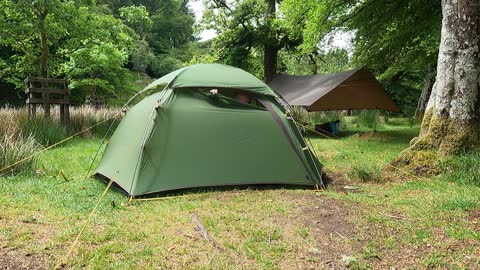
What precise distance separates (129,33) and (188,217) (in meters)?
8.93

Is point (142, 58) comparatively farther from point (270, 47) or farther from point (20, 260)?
point (20, 260)

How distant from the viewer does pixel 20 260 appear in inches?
96.8

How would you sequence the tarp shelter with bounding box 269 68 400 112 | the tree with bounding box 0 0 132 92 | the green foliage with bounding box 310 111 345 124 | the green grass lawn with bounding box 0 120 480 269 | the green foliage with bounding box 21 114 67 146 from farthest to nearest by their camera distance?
the green foliage with bounding box 310 111 345 124 → the tarp shelter with bounding box 269 68 400 112 → the tree with bounding box 0 0 132 92 → the green foliage with bounding box 21 114 67 146 → the green grass lawn with bounding box 0 120 480 269

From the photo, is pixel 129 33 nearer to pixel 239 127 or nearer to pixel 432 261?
pixel 239 127

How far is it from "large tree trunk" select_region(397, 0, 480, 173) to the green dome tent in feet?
5.32

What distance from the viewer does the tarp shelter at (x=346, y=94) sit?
9.52 meters

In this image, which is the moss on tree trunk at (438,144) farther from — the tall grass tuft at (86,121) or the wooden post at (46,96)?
the wooden post at (46,96)

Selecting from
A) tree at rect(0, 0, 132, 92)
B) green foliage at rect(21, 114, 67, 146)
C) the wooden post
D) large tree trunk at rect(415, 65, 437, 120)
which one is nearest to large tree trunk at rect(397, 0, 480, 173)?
green foliage at rect(21, 114, 67, 146)

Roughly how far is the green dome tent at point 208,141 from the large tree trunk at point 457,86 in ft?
5.32

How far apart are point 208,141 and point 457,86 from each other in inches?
124

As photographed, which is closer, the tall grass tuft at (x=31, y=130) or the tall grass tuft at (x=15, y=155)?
the tall grass tuft at (x=15, y=155)

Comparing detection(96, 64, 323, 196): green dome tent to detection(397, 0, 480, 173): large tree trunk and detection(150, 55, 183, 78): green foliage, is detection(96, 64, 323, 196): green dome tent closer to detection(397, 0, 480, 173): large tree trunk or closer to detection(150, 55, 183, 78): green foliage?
detection(397, 0, 480, 173): large tree trunk

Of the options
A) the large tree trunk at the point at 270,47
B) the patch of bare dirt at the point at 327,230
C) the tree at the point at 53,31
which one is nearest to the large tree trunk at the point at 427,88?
the large tree trunk at the point at 270,47

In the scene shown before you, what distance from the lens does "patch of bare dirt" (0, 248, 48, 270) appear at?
238 cm
